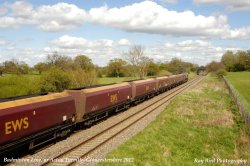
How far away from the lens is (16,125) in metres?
13.4

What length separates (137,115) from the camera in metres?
26.9

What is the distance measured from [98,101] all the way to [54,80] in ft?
101

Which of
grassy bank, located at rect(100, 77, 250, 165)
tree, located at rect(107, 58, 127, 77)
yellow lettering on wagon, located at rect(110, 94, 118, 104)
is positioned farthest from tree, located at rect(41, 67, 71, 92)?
tree, located at rect(107, 58, 127, 77)

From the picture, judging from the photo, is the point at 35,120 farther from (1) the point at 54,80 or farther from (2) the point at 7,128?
(1) the point at 54,80

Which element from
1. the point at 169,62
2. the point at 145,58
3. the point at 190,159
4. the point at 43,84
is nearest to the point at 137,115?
the point at 190,159

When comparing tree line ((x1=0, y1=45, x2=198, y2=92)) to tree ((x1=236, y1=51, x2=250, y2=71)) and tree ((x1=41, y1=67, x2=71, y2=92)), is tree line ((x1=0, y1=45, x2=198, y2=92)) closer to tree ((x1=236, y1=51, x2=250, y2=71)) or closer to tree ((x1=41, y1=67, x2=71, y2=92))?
tree ((x1=41, y1=67, x2=71, y2=92))

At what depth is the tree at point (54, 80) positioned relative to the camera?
49875 millimetres

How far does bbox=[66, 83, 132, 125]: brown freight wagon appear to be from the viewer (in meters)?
20.1

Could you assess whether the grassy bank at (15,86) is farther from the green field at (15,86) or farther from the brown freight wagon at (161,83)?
the brown freight wagon at (161,83)

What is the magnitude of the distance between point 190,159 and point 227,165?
173cm

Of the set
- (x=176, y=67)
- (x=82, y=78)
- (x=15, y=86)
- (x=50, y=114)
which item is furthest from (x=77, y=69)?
(x=176, y=67)

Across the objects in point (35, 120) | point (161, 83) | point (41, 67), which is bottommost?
point (161, 83)

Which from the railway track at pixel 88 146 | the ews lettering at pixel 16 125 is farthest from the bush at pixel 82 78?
the ews lettering at pixel 16 125

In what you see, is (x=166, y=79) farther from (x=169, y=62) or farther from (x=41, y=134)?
(x=169, y=62)
